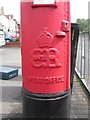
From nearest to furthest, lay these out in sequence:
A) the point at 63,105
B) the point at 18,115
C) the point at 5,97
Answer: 1. the point at 63,105
2. the point at 18,115
3. the point at 5,97

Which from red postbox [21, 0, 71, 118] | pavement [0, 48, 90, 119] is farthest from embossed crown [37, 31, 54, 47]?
pavement [0, 48, 90, 119]

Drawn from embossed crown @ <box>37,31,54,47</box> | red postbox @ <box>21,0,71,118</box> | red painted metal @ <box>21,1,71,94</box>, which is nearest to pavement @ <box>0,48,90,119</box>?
red postbox @ <box>21,0,71,118</box>

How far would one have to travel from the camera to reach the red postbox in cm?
330

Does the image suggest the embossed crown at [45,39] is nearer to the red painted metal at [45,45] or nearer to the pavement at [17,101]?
the red painted metal at [45,45]

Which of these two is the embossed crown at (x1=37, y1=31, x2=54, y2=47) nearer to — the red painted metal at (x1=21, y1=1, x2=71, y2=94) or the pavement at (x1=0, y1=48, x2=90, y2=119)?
the red painted metal at (x1=21, y1=1, x2=71, y2=94)

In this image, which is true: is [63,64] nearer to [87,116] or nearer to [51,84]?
[51,84]

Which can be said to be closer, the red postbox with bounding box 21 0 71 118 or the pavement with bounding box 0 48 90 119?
the red postbox with bounding box 21 0 71 118

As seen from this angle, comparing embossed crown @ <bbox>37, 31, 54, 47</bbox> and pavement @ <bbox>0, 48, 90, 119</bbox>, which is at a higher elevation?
embossed crown @ <bbox>37, 31, 54, 47</bbox>

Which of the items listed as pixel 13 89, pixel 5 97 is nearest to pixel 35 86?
pixel 5 97

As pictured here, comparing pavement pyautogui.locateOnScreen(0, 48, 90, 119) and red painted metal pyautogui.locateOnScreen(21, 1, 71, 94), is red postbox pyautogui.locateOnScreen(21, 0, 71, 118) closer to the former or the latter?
red painted metal pyautogui.locateOnScreen(21, 1, 71, 94)

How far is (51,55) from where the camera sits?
3.34m

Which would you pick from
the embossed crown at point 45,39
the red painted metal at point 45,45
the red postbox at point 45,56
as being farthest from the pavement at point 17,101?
the embossed crown at point 45,39

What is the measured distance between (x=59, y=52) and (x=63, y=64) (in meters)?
0.19

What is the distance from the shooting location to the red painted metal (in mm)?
3297
